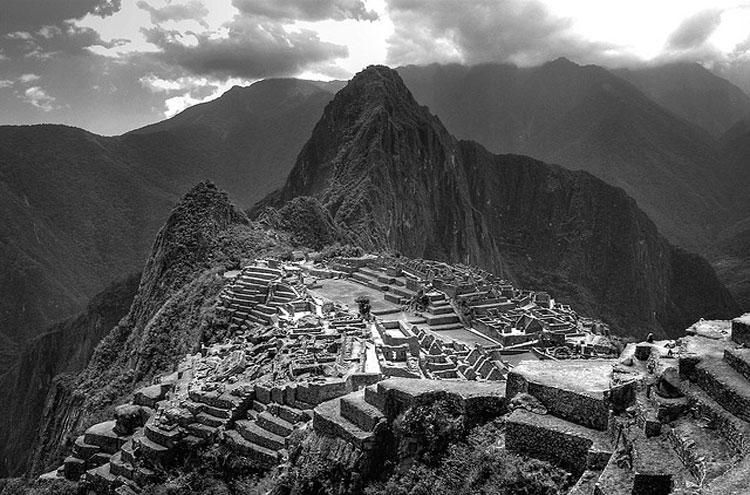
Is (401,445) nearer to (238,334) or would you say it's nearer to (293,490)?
(293,490)

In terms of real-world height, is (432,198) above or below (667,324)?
above

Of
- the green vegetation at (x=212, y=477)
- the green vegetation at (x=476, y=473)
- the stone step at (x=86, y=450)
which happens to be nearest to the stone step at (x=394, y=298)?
the stone step at (x=86, y=450)

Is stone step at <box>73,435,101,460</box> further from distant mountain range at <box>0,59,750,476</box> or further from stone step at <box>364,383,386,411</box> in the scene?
distant mountain range at <box>0,59,750,476</box>

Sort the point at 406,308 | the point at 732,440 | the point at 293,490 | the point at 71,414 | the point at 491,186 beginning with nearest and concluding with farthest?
the point at 732,440 < the point at 293,490 < the point at 406,308 < the point at 71,414 < the point at 491,186

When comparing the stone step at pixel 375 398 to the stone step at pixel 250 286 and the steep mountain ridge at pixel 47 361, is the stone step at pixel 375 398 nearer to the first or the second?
the stone step at pixel 250 286

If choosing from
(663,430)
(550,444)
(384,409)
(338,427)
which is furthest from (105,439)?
(663,430)

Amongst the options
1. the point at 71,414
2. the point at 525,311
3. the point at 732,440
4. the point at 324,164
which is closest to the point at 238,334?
the point at 525,311
